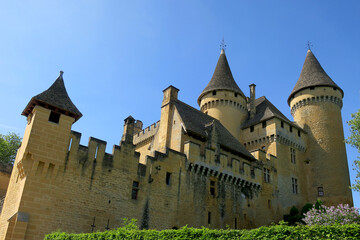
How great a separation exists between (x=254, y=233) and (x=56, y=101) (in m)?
12.9

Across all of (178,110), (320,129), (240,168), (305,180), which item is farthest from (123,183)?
(320,129)

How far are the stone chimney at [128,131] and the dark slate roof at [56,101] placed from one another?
10.7 ft

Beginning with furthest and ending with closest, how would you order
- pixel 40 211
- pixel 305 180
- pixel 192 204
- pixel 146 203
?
1. pixel 305 180
2. pixel 192 204
3. pixel 146 203
4. pixel 40 211

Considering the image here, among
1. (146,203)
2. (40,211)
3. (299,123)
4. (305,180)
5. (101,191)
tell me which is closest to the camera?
(40,211)

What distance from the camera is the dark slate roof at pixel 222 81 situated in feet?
119

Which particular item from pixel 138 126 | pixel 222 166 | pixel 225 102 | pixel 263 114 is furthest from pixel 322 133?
pixel 138 126

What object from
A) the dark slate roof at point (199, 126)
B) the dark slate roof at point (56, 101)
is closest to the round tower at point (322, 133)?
the dark slate roof at point (199, 126)

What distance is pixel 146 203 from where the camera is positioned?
2081cm

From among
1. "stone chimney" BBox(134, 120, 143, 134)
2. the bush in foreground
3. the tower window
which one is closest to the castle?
the tower window

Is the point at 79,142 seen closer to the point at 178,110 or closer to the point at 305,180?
the point at 178,110

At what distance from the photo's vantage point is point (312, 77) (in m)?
37.9

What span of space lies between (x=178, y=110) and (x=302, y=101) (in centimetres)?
1705

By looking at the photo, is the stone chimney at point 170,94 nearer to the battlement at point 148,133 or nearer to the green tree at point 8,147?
the battlement at point 148,133

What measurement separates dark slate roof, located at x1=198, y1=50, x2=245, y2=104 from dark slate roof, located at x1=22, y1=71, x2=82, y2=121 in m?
19.3
